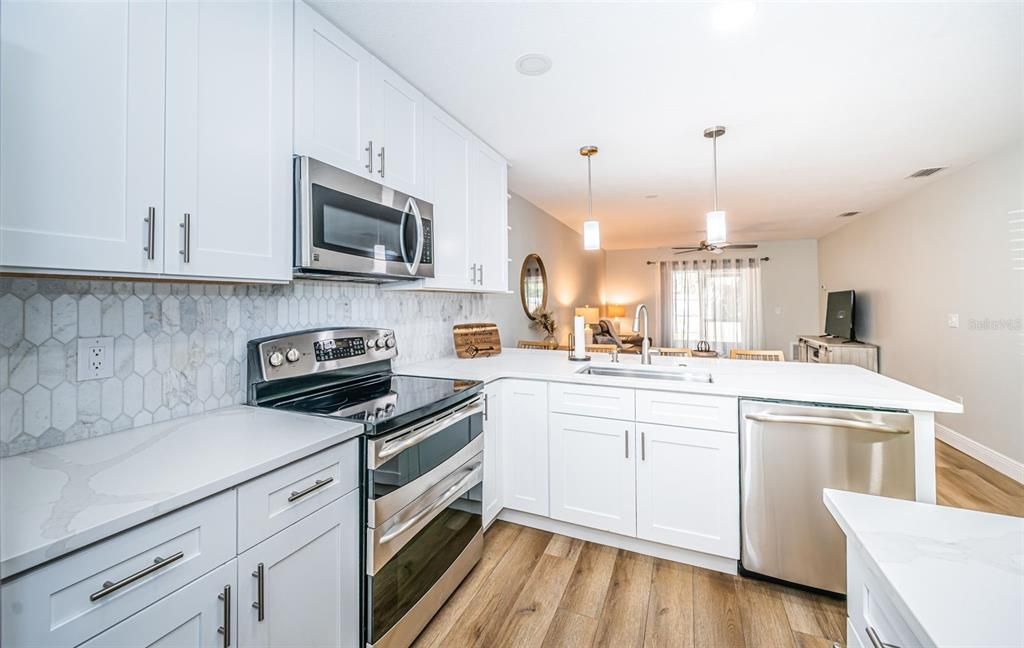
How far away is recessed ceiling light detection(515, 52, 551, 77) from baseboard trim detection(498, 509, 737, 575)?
2.39 meters

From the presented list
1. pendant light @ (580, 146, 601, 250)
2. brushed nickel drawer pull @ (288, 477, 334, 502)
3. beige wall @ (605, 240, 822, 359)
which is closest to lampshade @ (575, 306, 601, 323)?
beige wall @ (605, 240, 822, 359)

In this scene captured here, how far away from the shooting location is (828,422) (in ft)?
5.75

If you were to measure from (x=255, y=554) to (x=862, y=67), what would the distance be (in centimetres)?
318

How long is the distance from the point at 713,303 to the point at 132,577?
8449 mm

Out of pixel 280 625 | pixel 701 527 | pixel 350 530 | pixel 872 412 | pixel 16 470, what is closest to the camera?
pixel 16 470

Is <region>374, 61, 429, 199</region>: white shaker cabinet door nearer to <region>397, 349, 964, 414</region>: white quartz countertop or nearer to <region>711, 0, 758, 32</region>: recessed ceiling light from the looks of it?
<region>397, 349, 964, 414</region>: white quartz countertop

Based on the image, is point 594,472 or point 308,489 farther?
point 594,472

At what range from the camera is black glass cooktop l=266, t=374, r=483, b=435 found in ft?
4.67

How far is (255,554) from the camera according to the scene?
3.38 feet

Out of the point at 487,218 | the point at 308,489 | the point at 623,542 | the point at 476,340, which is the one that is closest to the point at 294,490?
the point at 308,489

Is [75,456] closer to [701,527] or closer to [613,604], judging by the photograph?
[613,604]

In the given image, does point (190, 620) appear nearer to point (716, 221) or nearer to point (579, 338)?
point (579, 338)

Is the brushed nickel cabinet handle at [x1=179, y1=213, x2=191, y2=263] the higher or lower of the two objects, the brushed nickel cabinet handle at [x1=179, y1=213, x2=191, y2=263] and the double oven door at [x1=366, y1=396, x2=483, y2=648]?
the higher

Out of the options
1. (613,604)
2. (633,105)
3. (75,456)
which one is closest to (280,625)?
(75,456)
